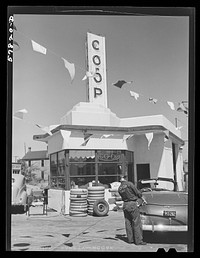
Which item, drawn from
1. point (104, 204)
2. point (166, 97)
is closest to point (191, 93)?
point (166, 97)

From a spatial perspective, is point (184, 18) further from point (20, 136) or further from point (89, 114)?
point (20, 136)

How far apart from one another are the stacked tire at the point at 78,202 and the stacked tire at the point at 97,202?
78 millimetres

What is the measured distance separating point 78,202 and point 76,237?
612 millimetres

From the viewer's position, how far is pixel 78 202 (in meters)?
6.81

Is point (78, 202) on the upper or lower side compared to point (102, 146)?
lower

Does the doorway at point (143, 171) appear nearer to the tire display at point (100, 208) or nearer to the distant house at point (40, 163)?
the tire display at point (100, 208)

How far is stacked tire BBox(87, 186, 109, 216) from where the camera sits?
6.70 metres

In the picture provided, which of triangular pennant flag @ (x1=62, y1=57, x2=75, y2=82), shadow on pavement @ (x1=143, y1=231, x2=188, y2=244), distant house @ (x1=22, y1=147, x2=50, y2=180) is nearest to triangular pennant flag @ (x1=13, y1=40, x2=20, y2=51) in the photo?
triangular pennant flag @ (x1=62, y1=57, x2=75, y2=82)

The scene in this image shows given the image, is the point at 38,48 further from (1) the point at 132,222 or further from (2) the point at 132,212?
(1) the point at 132,222

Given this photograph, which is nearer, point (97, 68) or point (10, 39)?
point (10, 39)

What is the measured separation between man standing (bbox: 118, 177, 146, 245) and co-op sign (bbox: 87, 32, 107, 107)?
1.36 m

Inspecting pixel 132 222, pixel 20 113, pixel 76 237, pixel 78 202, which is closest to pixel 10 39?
pixel 20 113

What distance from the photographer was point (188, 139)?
6.50m
